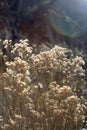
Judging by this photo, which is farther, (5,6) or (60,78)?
(5,6)

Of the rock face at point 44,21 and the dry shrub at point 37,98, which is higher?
the rock face at point 44,21

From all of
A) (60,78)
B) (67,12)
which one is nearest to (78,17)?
(67,12)

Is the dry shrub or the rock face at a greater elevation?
the rock face

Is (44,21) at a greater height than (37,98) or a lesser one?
greater

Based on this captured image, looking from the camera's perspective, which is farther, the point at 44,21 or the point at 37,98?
the point at 44,21

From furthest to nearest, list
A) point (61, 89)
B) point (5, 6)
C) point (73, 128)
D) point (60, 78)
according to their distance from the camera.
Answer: point (5, 6) → point (60, 78) → point (73, 128) → point (61, 89)

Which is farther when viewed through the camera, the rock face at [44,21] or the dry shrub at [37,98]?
the rock face at [44,21]

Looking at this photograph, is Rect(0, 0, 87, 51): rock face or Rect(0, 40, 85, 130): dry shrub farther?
Rect(0, 0, 87, 51): rock face

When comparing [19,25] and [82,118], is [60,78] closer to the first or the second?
[82,118]
